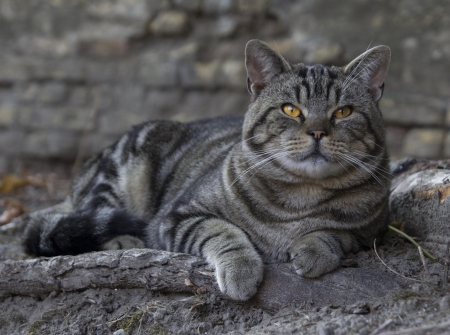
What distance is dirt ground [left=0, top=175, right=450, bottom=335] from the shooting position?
1897 millimetres

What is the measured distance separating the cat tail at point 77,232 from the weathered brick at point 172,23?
110 inches

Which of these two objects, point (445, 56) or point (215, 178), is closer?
point (215, 178)

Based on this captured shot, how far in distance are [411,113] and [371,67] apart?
7.26 ft

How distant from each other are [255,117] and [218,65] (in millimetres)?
2685

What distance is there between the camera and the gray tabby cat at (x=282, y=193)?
236 cm

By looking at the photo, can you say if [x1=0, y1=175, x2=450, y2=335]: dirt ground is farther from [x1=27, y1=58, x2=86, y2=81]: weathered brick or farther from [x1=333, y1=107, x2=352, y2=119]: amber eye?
[x1=27, y1=58, x2=86, y2=81]: weathered brick

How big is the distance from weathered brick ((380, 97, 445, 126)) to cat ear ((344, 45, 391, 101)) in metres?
2.03

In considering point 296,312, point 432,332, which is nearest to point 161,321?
point 296,312

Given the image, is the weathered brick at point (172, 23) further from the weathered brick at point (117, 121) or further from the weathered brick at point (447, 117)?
the weathered brick at point (447, 117)

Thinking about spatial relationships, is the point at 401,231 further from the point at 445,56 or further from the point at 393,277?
the point at 445,56

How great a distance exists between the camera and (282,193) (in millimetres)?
2551

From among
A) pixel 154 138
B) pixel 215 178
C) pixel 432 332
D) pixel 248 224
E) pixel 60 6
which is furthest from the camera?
pixel 60 6

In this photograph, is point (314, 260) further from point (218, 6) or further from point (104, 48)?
point (104, 48)

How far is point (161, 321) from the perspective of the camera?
2.23m
